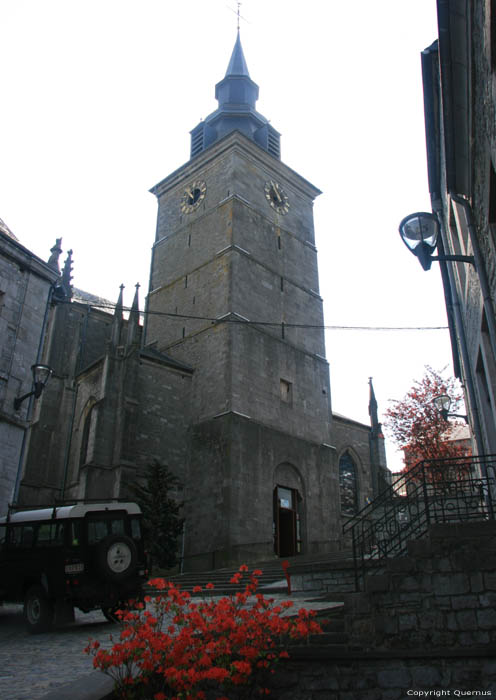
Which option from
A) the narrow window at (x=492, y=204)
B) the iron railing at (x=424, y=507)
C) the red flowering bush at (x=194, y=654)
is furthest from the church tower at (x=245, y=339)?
the narrow window at (x=492, y=204)

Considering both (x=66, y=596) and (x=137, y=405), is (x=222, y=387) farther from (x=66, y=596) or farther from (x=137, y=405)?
(x=66, y=596)

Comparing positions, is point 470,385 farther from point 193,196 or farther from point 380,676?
point 193,196

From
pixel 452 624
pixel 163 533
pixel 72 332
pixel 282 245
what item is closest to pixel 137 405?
pixel 163 533

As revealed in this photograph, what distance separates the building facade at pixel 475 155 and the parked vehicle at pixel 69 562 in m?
6.62

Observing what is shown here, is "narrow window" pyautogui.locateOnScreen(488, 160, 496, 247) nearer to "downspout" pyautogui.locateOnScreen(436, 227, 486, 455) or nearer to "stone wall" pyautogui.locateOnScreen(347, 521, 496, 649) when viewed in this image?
"stone wall" pyautogui.locateOnScreen(347, 521, 496, 649)

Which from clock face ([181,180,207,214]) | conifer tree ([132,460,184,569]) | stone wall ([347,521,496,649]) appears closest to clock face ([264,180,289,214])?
clock face ([181,180,207,214])

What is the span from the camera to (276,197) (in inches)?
1244

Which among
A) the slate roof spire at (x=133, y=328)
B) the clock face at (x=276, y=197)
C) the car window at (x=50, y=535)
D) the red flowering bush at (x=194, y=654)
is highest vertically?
the clock face at (x=276, y=197)

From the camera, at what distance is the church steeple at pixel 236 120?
3412 centimetres

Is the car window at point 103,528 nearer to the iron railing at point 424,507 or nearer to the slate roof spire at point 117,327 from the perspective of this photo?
the iron railing at point 424,507

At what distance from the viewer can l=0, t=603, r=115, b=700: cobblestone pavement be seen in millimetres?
5629

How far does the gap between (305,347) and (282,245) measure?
226 inches

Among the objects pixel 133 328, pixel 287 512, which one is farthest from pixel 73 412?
pixel 287 512

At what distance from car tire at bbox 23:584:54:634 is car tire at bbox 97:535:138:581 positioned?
991 millimetres
